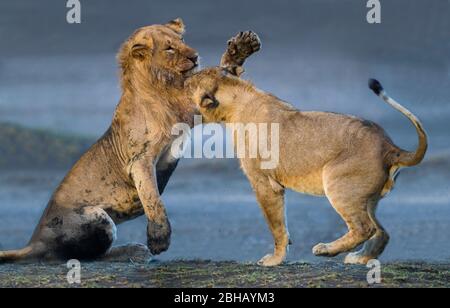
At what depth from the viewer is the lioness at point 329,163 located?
23.6ft

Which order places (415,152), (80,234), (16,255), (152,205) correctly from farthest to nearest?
(16,255), (80,234), (152,205), (415,152)

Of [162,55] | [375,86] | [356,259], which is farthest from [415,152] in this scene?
[162,55]

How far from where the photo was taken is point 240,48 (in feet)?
27.3

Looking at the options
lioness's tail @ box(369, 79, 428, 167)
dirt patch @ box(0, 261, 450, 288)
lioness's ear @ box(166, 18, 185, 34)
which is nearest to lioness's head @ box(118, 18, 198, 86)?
lioness's ear @ box(166, 18, 185, 34)

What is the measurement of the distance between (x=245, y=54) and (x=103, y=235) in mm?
1840

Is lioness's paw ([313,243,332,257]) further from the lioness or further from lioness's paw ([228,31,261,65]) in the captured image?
lioness's paw ([228,31,261,65])

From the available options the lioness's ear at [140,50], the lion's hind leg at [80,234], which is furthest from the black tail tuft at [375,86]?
the lion's hind leg at [80,234]

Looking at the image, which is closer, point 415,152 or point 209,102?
point 415,152

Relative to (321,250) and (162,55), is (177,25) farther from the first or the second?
(321,250)

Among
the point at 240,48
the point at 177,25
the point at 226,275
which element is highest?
the point at 177,25

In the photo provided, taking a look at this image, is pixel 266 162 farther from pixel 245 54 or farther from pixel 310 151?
pixel 245 54

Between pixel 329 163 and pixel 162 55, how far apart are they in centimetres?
204

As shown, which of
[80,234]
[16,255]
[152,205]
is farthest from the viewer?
[16,255]

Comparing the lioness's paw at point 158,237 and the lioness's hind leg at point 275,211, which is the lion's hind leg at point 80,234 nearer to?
the lioness's paw at point 158,237
